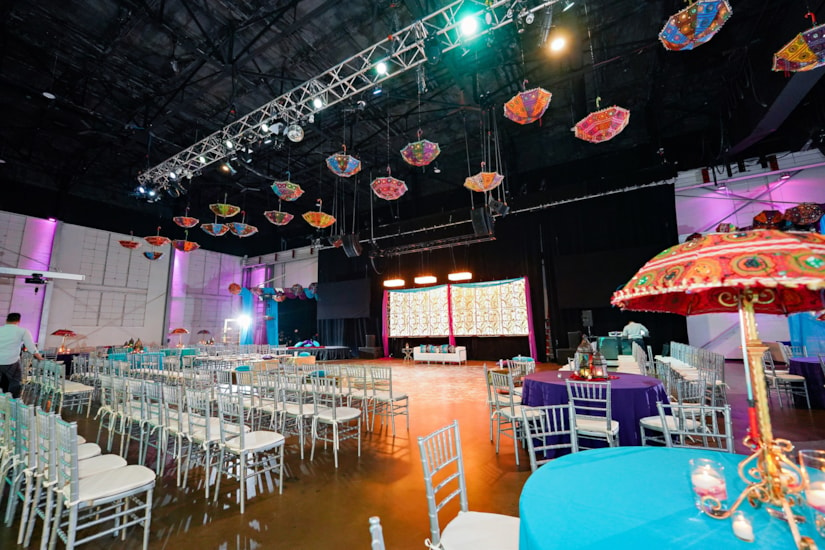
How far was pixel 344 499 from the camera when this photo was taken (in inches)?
114

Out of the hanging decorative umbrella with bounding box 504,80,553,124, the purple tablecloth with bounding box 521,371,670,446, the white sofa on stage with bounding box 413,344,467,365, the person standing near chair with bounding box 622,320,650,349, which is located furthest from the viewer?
the white sofa on stage with bounding box 413,344,467,365

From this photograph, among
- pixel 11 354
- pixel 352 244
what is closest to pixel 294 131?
pixel 352 244

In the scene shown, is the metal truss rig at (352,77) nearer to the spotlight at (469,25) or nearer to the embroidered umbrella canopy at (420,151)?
the spotlight at (469,25)

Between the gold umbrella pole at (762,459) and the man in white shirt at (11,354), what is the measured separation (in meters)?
7.44

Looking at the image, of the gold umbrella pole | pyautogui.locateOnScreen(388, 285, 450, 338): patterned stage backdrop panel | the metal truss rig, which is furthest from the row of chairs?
pyautogui.locateOnScreen(388, 285, 450, 338): patterned stage backdrop panel

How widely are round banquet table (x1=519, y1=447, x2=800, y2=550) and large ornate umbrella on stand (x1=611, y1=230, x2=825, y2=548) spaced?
0.28 ft

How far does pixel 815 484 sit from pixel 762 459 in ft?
0.43

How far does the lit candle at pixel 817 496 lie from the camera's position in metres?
1.03

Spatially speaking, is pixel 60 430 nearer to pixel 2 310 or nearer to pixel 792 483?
pixel 792 483

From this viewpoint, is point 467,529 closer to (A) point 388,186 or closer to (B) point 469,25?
(B) point 469,25

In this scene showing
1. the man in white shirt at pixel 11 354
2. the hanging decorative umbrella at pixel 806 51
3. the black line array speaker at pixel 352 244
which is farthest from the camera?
the black line array speaker at pixel 352 244

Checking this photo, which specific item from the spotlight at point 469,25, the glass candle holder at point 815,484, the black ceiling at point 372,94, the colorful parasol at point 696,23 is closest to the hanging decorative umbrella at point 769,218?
the black ceiling at point 372,94

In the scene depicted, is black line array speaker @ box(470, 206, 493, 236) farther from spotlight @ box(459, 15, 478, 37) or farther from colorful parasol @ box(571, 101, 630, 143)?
spotlight @ box(459, 15, 478, 37)

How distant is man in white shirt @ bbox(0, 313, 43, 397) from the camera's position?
482 centimetres
